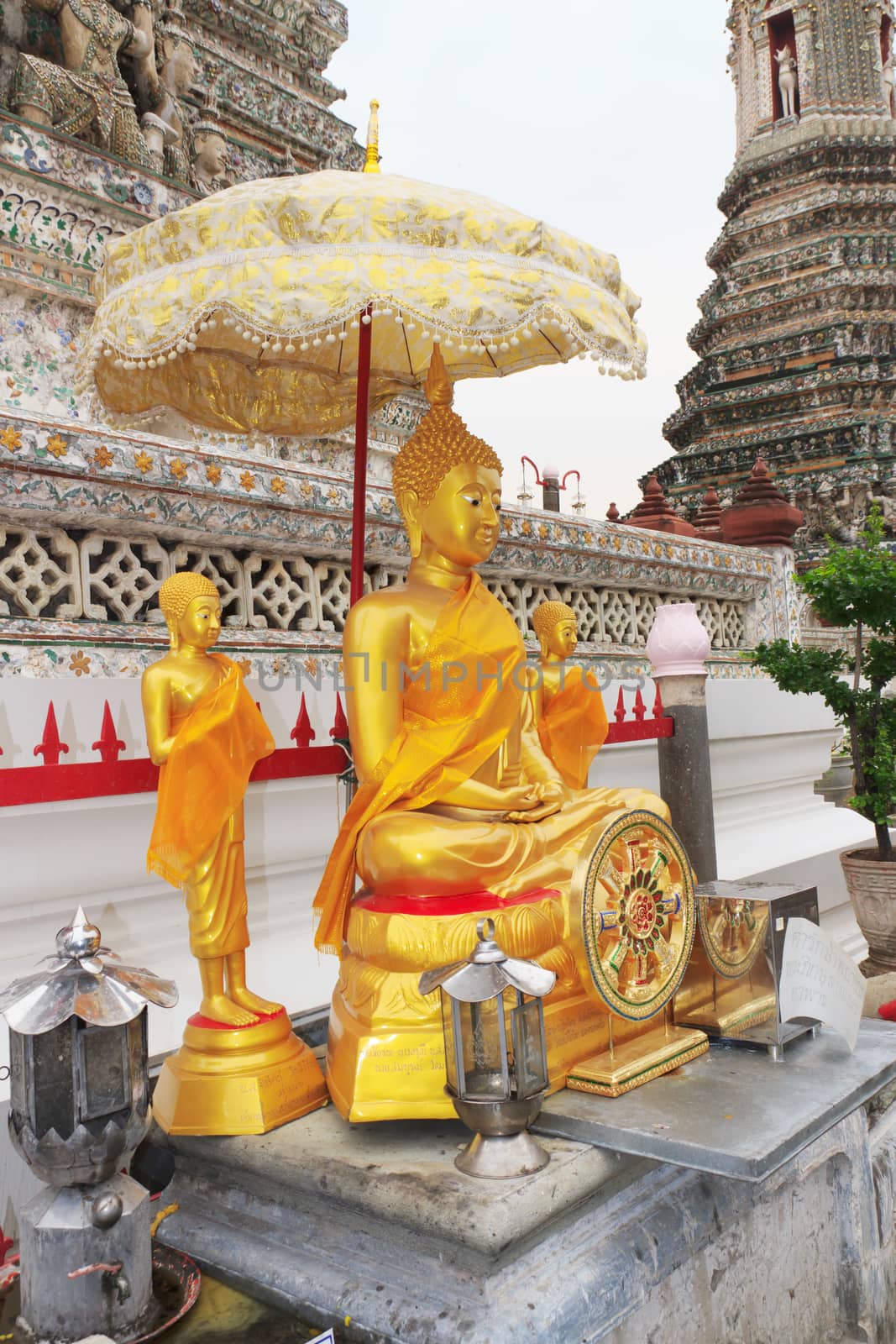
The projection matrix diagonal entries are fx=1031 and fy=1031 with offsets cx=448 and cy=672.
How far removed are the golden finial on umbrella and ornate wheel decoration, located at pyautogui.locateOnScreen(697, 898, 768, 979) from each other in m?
2.06

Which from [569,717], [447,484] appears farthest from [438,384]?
[569,717]

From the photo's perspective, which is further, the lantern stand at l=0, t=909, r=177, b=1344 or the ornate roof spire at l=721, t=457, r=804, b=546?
the ornate roof spire at l=721, t=457, r=804, b=546

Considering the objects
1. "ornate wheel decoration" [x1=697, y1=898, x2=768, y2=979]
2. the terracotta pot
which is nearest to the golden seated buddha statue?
"ornate wheel decoration" [x1=697, y1=898, x2=768, y2=979]

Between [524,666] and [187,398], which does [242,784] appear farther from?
[187,398]

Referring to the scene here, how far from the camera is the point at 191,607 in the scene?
7.26 ft

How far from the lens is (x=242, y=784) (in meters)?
2.19

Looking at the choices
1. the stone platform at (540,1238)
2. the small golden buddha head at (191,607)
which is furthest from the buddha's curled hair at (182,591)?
the stone platform at (540,1238)

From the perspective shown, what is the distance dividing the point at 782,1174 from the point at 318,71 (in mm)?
8407

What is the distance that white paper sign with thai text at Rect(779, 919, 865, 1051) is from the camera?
94.5 inches

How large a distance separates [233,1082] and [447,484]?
1.46m

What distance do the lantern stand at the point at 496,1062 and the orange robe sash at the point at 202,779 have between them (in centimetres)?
56

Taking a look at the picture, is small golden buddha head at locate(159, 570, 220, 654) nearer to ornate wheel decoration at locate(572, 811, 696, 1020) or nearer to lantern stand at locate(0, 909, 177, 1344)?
lantern stand at locate(0, 909, 177, 1344)

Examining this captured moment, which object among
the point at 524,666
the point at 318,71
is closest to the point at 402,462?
the point at 524,666

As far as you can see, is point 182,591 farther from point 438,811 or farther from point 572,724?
point 572,724
